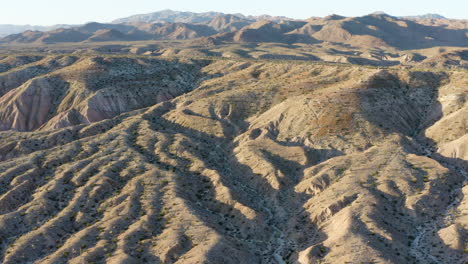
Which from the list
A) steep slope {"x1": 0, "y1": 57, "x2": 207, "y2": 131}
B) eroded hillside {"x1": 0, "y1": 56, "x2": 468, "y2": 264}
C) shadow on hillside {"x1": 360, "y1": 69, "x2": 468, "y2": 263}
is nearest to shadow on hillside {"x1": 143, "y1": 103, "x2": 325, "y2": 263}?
eroded hillside {"x1": 0, "y1": 56, "x2": 468, "y2": 264}

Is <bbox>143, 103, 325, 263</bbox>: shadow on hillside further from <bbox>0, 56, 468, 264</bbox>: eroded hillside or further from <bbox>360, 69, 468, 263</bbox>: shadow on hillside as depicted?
<bbox>360, 69, 468, 263</bbox>: shadow on hillside

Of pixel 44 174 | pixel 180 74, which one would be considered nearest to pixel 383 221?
pixel 44 174

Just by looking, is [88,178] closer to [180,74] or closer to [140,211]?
[140,211]

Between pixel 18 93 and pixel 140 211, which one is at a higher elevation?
pixel 18 93

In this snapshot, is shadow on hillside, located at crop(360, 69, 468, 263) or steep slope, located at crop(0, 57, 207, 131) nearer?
shadow on hillside, located at crop(360, 69, 468, 263)

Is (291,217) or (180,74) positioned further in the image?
(180,74)

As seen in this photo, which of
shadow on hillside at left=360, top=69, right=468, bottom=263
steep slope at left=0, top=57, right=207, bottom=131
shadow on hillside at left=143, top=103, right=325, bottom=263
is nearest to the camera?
shadow on hillside at left=143, top=103, right=325, bottom=263

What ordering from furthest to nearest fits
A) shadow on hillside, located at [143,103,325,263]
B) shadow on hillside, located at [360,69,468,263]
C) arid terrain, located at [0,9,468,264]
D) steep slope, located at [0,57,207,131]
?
steep slope, located at [0,57,207,131] → shadow on hillside, located at [360,69,468,263] → shadow on hillside, located at [143,103,325,263] → arid terrain, located at [0,9,468,264]
